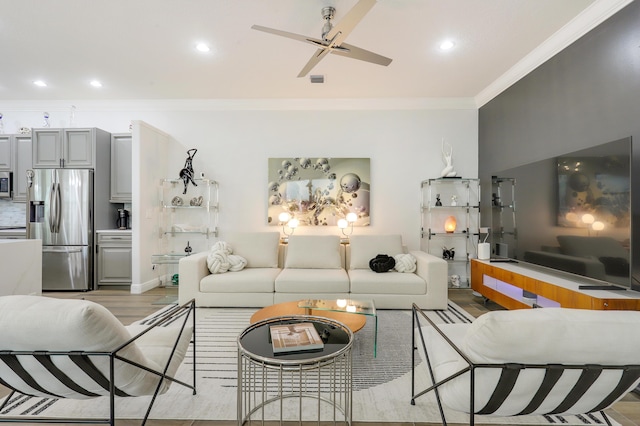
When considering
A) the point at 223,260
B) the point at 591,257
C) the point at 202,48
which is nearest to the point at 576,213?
the point at 591,257

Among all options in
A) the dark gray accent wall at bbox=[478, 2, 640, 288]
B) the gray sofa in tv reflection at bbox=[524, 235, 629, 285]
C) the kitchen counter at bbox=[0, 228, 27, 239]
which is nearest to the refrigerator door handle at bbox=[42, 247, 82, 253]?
the kitchen counter at bbox=[0, 228, 27, 239]

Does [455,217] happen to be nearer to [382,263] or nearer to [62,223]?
[382,263]

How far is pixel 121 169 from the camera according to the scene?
4.75 meters

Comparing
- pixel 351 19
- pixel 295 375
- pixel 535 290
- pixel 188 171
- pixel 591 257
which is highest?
pixel 351 19

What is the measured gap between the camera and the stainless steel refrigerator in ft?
14.4

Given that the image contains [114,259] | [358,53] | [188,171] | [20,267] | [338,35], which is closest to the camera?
[338,35]

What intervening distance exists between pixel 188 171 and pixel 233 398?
366 centimetres

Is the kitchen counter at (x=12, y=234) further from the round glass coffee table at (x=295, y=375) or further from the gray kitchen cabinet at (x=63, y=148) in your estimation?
the round glass coffee table at (x=295, y=375)

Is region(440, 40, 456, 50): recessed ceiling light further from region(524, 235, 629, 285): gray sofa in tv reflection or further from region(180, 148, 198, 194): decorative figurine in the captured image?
region(180, 148, 198, 194): decorative figurine

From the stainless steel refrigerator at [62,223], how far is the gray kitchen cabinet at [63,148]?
14cm

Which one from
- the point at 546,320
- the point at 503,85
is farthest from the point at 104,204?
the point at 503,85

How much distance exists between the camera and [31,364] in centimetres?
124

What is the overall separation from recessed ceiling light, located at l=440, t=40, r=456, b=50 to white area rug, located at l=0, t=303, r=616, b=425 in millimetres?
2944

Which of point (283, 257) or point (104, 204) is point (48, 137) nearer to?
point (104, 204)
